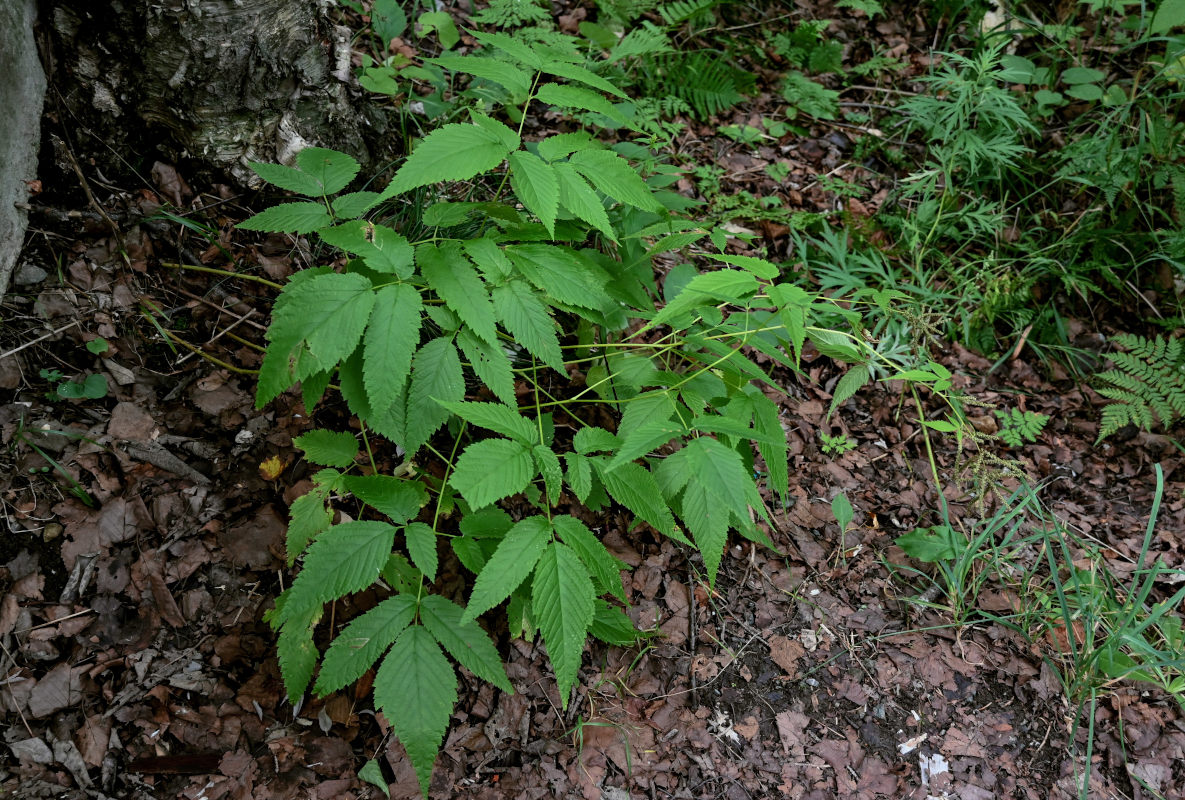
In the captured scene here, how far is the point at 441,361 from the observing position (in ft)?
6.07

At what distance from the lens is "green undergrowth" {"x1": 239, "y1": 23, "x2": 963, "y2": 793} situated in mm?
1646

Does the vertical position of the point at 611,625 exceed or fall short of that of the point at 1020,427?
it exceeds it

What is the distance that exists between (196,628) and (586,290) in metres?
1.43

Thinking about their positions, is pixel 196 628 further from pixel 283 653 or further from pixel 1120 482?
pixel 1120 482

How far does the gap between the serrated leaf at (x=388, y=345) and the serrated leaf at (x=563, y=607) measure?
0.52 m

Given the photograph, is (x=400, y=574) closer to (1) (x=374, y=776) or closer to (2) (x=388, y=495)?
(2) (x=388, y=495)

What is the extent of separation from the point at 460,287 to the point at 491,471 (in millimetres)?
477

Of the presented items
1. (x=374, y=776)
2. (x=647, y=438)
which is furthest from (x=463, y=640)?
(x=647, y=438)

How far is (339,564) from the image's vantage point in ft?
5.58

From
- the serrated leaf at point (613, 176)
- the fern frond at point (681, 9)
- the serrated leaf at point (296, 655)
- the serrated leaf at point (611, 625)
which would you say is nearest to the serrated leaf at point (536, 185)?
the serrated leaf at point (613, 176)

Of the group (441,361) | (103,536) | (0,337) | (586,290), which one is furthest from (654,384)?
(0,337)

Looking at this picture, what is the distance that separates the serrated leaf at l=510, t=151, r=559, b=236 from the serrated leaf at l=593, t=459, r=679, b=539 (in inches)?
24.6

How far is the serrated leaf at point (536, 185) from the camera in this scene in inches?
67.4

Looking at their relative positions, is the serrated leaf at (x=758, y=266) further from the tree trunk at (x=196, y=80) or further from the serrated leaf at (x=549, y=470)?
the tree trunk at (x=196, y=80)
